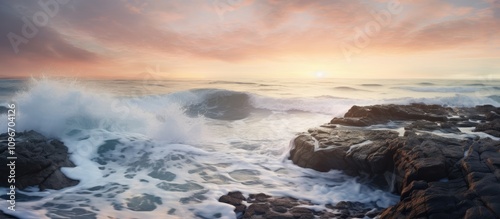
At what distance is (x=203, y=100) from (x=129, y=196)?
67.5 feet

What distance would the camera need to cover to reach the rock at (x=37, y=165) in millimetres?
6676

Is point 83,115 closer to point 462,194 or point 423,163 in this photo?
point 423,163

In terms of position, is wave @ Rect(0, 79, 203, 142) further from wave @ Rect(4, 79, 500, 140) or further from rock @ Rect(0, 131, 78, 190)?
rock @ Rect(0, 131, 78, 190)

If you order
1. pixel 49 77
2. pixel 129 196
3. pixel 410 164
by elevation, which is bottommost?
pixel 129 196

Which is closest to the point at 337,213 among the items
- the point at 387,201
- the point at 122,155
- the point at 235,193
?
the point at 387,201

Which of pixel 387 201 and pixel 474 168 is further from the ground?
pixel 474 168

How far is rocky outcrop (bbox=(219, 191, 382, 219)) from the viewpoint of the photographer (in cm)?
567

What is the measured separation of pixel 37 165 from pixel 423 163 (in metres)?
8.53

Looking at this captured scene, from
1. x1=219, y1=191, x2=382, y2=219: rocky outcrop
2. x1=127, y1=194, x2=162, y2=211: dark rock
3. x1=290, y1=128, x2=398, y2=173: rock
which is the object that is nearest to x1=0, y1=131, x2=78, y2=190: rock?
x1=127, y1=194, x2=162, y2=211: dark rock

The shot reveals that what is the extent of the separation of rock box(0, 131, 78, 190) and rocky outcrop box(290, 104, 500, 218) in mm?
6555

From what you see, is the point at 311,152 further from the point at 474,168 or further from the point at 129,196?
the point at 129,196

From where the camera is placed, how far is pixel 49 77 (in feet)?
40.9

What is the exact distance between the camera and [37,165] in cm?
693

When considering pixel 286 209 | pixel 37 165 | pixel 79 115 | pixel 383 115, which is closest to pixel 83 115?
pixel 79 115
